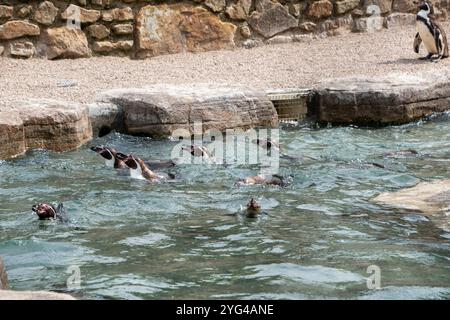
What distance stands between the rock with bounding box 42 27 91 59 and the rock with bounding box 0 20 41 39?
14 cm

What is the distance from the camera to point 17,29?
11.0m

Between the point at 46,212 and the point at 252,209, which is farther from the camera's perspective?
the point at 252,209

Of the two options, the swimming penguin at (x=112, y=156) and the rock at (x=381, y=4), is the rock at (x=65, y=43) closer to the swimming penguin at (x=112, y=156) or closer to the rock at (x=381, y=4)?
the swimming penguin at (x=112, y=156)

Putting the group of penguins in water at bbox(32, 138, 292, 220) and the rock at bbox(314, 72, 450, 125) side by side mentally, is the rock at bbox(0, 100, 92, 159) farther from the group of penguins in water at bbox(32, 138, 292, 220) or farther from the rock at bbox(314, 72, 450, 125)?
the rock at bbox(314, 72, 450, 125)

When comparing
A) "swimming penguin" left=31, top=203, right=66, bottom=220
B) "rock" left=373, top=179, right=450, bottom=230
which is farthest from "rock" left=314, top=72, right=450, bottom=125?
"swimming penguin" left=31, top=203, right=66, bottom=220

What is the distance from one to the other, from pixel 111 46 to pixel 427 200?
5.94 metres

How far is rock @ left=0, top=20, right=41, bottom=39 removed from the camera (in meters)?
10.9

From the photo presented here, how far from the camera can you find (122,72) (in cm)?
1067

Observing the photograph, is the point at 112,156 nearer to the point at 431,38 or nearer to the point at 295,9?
the point at 431,38

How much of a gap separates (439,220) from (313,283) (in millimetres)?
1553

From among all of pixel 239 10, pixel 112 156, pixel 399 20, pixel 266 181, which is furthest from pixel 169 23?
pixel 266 181

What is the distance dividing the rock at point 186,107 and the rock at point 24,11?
2.44m

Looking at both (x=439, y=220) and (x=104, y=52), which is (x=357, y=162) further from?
(x=104, y=52)

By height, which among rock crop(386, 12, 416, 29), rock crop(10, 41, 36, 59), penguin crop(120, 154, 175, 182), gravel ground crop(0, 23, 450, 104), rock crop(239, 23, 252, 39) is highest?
rock crop(386, 12, 416, 29)
